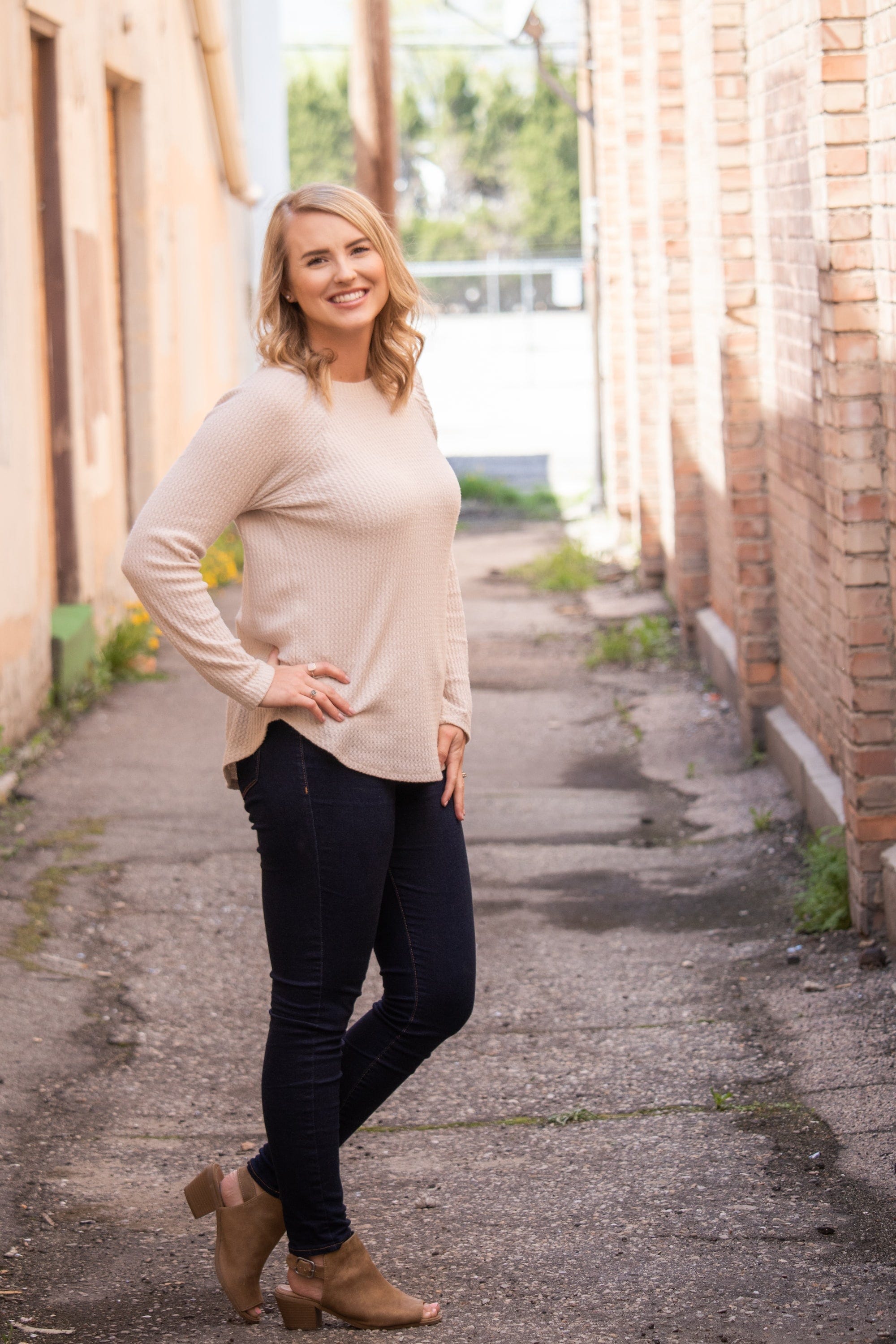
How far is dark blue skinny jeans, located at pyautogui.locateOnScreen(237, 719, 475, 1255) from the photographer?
8.45 ft

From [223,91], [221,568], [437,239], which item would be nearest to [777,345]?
[221,568]

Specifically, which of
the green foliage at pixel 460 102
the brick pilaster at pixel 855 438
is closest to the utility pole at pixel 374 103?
the brick pilaster at pixel 855 438

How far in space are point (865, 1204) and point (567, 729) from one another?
4631 mm

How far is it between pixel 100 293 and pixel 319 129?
1490 inches

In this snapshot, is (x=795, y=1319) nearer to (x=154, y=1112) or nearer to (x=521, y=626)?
(x=154, y=1112)

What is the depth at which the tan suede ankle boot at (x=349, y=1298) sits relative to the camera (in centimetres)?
272

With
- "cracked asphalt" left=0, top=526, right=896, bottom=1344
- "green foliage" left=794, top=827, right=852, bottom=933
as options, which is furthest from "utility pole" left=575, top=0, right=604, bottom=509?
"green foliage" left=794, top=827, right=852, bottom=933

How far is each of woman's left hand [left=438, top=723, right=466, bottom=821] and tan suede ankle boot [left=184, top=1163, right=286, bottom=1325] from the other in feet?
2.51

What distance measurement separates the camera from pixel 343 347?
2686mm

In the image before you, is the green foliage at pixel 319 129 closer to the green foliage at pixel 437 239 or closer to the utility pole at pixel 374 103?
the green foliage at pixel 437 239

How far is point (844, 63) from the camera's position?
432cm

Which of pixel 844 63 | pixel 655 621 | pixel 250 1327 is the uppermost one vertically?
pixel 844 63

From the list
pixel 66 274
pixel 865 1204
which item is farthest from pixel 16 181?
pixel 865 1204

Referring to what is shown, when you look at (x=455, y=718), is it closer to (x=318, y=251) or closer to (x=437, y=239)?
(x=318, y=251)
